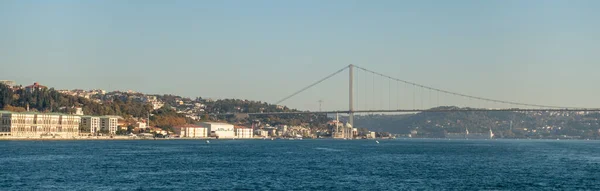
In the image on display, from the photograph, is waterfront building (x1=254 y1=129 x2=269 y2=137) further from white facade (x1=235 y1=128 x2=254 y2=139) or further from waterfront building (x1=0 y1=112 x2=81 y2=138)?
waterfront building (x1=0 y1=112 x2=81 y2=138)

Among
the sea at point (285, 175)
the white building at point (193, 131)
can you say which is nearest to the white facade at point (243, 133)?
the white building at point (193, 131)

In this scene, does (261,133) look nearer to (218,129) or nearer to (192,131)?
(218,129)

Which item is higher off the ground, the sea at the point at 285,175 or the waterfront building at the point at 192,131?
the waterfront building at the point at 192,131

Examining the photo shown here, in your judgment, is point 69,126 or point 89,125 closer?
point 69,126

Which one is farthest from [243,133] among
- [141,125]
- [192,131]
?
[141,125]

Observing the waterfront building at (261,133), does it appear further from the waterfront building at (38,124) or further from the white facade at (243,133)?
the waterfront building at (38,124)

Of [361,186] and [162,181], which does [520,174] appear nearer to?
[361,186]
